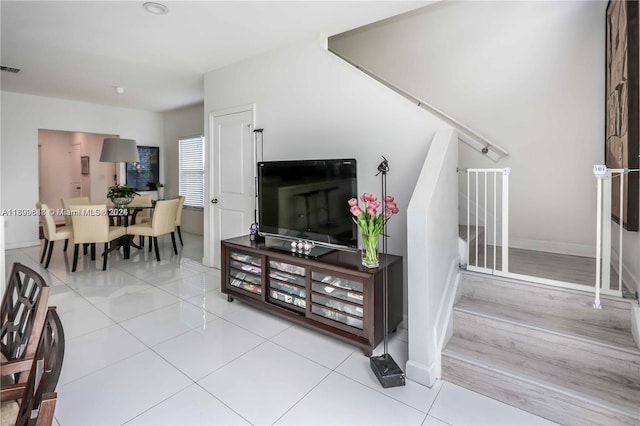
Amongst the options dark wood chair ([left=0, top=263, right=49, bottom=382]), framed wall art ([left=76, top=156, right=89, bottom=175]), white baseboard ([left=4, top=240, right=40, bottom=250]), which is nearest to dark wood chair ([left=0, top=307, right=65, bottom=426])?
dark wood chair ([left=0, top=263, right=49, bottom=382])

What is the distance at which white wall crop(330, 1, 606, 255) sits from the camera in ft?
10.1

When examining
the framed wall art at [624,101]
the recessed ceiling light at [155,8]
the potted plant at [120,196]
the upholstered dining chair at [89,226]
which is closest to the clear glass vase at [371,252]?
the framed wall art at [624,101]

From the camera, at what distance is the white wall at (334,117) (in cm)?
282

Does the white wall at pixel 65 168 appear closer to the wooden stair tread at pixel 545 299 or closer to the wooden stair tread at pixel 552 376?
the wooden stair tread at pixel 545 299

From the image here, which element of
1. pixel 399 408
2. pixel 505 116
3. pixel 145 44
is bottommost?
pixel 399 408

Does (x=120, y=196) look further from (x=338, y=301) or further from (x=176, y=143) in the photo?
(x=338, y=301)

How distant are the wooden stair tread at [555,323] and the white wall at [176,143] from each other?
6.07m

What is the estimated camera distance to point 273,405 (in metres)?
1.90

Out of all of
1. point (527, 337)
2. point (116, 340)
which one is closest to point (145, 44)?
point (116, 340)

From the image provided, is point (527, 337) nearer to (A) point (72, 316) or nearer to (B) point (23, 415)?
(B) point (23, 415)

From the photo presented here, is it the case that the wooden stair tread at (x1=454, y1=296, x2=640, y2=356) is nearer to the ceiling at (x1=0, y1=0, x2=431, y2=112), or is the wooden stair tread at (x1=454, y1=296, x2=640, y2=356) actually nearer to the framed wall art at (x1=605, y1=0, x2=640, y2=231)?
the framed wall art at (x1=605, y1=0, x2=640, y2=231)

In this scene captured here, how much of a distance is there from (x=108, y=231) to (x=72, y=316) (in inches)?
75.9

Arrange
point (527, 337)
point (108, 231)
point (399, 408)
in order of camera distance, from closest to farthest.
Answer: point (399, 408), point (527, 337), point (108, 231)

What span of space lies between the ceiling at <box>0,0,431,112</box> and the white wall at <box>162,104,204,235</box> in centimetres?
192
